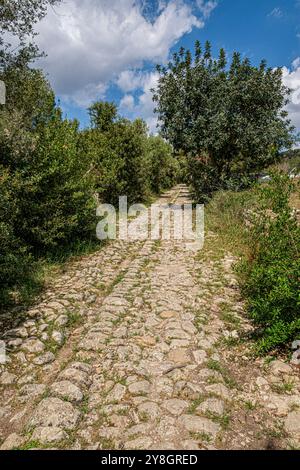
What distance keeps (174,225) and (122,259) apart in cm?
453

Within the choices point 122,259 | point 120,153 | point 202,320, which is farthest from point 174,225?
point 202,320

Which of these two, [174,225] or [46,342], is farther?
[174,225]

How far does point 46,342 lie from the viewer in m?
4.43

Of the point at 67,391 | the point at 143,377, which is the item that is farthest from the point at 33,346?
the point at 143,377

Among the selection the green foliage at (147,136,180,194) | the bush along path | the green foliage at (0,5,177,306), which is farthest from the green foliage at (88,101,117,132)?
the bush along path

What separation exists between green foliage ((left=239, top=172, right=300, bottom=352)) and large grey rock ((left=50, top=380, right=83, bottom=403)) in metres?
2.28

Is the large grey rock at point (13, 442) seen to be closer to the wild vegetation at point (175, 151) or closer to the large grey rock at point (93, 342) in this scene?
the large grey rock at point (93, 342)

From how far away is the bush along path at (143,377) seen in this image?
2.90 m

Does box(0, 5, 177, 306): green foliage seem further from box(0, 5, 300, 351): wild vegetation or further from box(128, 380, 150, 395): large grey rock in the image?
box(128, 380, 150, 395): large grey rock

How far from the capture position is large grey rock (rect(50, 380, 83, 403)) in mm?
3348
